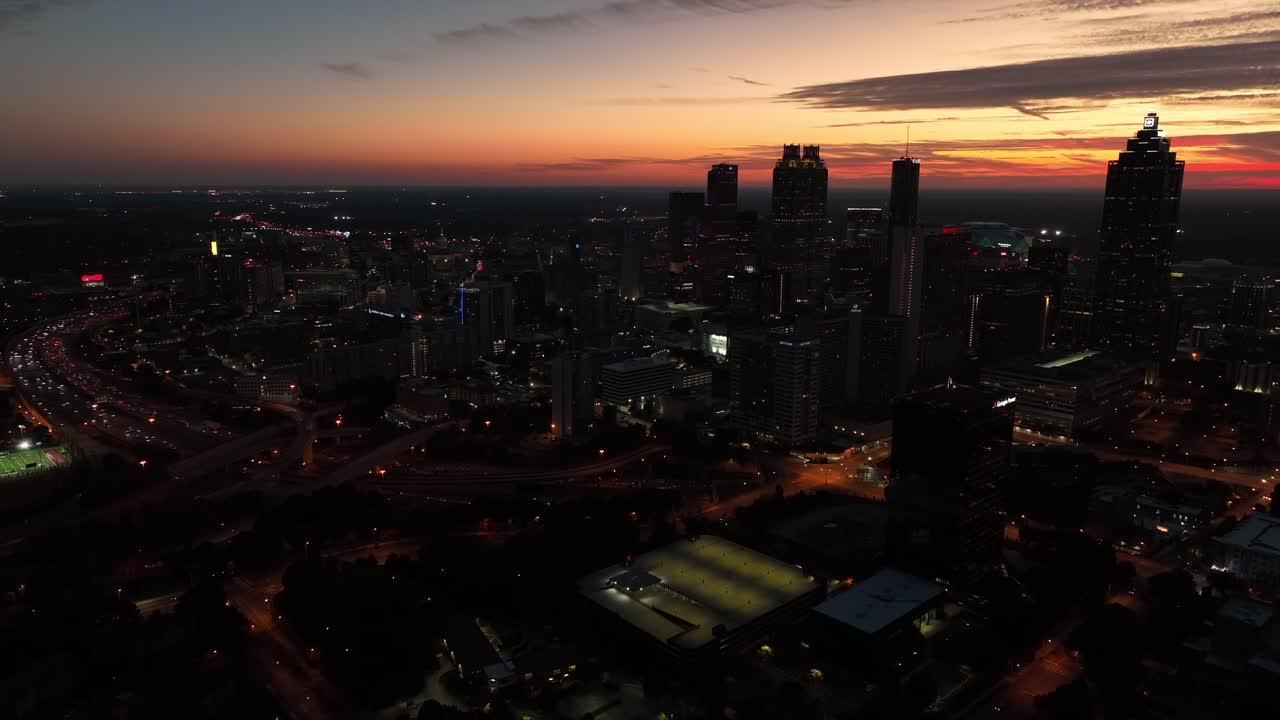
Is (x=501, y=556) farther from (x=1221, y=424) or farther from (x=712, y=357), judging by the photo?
(x=1221, y=424)

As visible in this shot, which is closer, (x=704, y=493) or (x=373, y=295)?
(x=704, y=493)

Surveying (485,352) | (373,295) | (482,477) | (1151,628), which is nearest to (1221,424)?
(1151,628)

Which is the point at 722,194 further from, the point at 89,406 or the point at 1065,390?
the point at 89,406

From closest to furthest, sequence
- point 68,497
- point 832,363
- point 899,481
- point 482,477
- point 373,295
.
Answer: point 899,481
point 68,497
point 482,477
point 832,363
point 373,295

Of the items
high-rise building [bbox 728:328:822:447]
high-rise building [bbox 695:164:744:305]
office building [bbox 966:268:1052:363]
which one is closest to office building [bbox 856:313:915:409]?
high-rise building [bbox 728:328:822:447]

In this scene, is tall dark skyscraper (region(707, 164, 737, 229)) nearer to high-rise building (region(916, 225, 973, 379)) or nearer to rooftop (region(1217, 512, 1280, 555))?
high-rise building (region(916, 225, 973, 379))

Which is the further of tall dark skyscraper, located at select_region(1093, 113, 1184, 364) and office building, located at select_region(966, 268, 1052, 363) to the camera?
office building, located at select_region(966, 268, 1052, 363)
